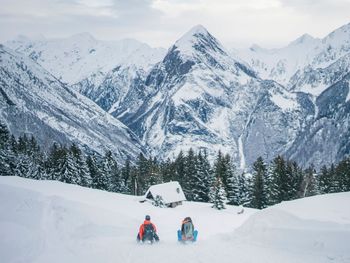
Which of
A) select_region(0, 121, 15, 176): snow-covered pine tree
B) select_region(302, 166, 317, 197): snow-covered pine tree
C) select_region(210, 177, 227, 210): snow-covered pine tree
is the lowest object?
select_region(210, 177, 227, 210): snow-covered pine tree

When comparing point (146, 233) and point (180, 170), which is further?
point (180, 170)

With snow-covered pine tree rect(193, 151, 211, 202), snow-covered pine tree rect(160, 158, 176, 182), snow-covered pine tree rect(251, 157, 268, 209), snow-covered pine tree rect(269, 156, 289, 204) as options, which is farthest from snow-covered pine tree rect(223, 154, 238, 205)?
snow-covered pine tree rect(160, 158, 176, 182)

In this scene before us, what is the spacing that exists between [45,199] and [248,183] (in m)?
48.5

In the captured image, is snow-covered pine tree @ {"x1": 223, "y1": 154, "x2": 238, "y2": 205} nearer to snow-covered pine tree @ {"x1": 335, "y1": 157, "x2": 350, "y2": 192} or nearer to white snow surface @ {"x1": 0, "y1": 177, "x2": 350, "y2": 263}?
snow-covered pine tree @ {"x1": 335, "y1": 157, "x2": 350, "y2": 192}

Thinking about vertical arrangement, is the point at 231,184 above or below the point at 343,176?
below

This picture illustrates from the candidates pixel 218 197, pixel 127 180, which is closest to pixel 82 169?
pixel 127 180

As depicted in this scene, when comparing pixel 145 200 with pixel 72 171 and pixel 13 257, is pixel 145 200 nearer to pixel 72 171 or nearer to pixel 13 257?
pixel 72 171

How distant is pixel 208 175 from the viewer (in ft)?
235

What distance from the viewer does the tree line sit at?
204ft

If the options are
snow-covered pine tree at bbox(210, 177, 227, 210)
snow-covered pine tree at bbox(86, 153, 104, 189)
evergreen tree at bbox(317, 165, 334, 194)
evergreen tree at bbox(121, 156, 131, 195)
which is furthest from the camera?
evergreen tree at bbox(121, 156, 131, 195)

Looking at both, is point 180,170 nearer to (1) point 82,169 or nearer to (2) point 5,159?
(1) point 82,169

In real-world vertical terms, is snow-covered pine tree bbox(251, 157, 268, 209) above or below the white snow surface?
above

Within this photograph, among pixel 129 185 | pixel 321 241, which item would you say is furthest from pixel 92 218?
pixel 129 185

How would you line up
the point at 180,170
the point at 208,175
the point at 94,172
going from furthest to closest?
1. the point at 180,170
2. the point at 94,172
3. the point at 208,175
